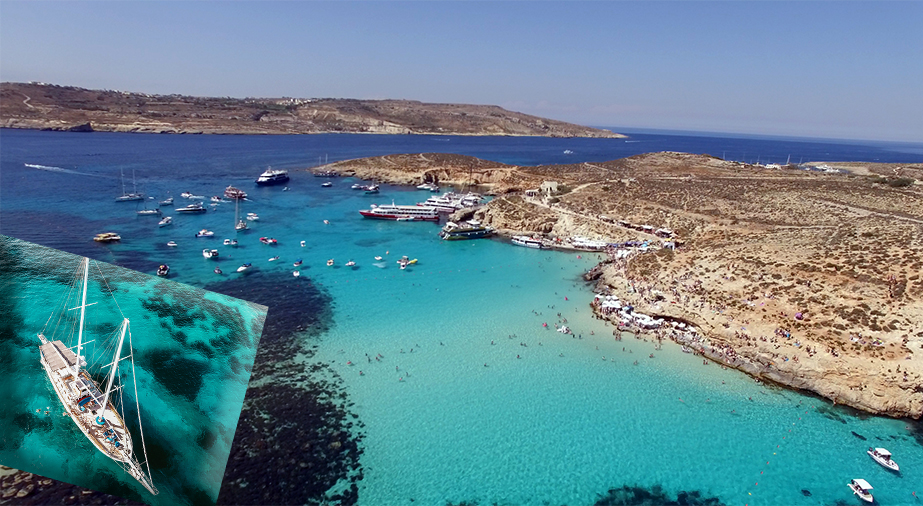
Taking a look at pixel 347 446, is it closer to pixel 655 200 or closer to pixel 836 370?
pixel 836 370

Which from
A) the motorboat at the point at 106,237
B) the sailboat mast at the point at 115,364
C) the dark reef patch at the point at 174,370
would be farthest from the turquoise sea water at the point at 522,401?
the sailboat mast at the point at 115,364

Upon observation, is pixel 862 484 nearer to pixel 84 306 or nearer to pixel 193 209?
pixel 84 306

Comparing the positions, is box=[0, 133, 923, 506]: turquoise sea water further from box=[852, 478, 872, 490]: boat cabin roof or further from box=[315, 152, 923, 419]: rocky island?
box=[315, 152, 923, 419]: rocky island

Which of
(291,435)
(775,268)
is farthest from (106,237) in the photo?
(775,268)

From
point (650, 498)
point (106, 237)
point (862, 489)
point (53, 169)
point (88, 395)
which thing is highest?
point (88, 395)

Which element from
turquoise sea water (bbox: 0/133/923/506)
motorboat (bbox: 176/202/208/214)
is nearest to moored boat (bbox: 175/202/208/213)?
motorboat (bbox: 176/202/208/214)

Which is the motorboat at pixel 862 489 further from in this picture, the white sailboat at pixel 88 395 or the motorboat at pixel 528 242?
Answer: the motorboat at pixel 528 242
